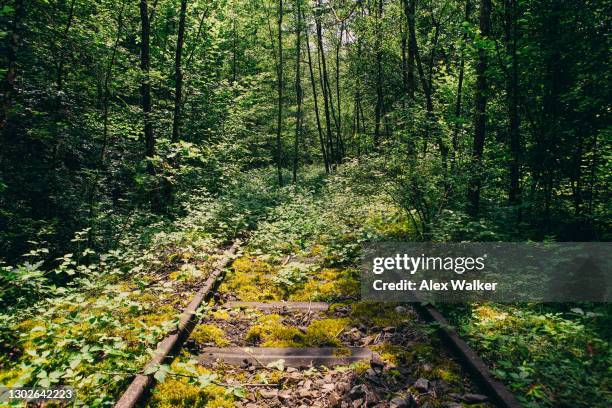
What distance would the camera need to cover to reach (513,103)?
698 cm

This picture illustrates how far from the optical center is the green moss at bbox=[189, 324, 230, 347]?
4.19 meters

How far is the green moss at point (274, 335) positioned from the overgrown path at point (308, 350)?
14 mm

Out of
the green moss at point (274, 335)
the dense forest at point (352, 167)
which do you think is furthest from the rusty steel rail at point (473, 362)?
the green moss at point (274, 335)

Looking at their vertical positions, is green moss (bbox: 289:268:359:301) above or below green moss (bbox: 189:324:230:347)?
above

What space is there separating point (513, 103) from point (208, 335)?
7.40 metres

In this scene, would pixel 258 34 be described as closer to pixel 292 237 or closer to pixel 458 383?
pixel 292 237

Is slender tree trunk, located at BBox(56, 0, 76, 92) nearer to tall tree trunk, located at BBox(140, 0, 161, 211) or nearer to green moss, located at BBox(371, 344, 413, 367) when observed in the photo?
tall tree trunk, located at BBox(140, 0, 161, 211)

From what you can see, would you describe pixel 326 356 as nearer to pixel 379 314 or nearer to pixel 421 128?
pixel 379 314

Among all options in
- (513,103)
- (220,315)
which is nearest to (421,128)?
(513,103)

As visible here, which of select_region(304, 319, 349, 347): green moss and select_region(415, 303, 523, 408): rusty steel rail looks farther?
select_region(304, 319, 349, 347): green moss

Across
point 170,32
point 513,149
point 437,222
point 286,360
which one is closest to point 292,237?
point 437,222

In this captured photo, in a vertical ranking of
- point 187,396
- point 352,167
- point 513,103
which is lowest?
point 187,396

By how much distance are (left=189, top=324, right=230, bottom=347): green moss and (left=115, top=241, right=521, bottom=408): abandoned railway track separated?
0.04 feet

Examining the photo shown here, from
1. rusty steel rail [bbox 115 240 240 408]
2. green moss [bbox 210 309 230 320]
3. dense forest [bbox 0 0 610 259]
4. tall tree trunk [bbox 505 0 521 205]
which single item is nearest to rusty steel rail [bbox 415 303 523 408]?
dense forest [bbox 0 0 610 259]
